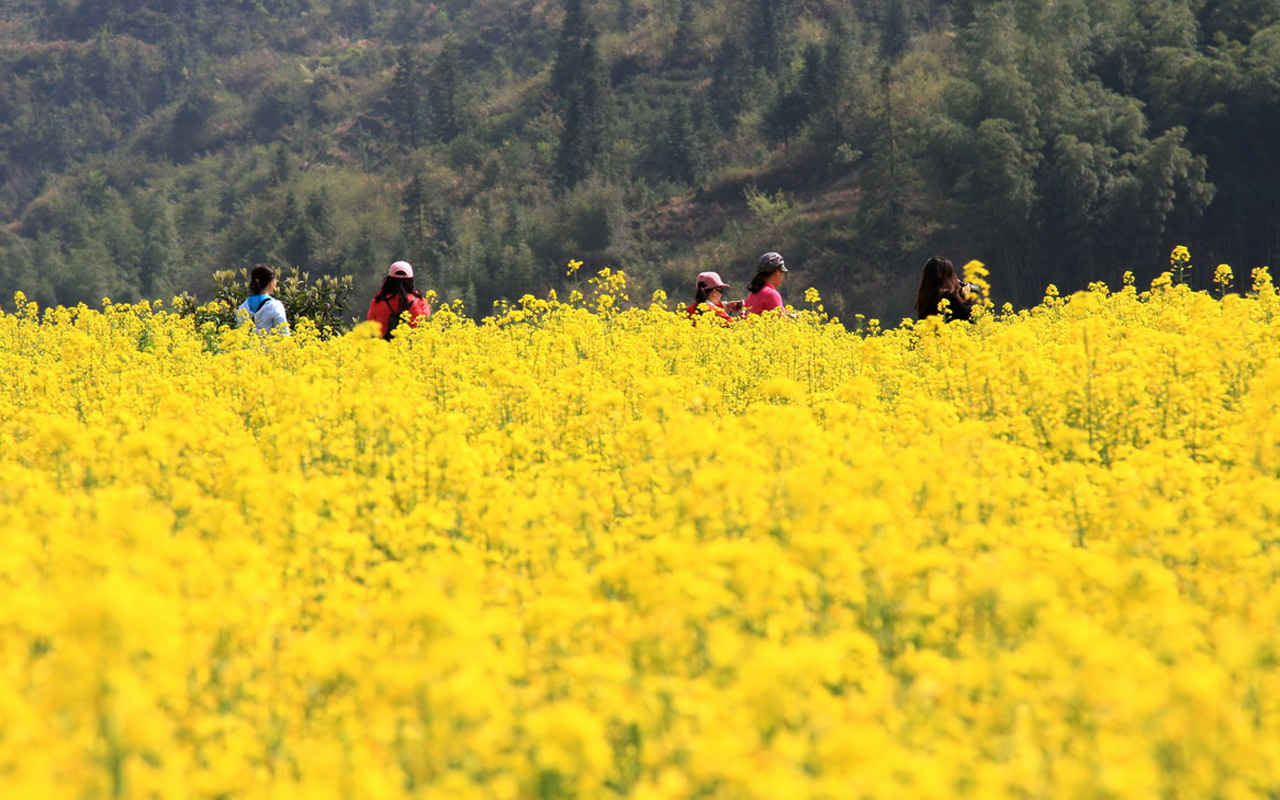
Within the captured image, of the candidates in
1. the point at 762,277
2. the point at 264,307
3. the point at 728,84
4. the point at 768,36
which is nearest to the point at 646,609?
the point at 264,307

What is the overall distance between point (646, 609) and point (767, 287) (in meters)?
8.76

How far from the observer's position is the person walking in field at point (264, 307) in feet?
37.6

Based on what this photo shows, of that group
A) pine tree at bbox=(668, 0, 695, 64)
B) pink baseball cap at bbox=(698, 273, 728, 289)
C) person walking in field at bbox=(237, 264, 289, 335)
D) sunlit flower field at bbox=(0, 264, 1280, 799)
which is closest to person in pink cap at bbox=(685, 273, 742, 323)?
pink baseball cap at bbox=(698, 273, 728, 289)

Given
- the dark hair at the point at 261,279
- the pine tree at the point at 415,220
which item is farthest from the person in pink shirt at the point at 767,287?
the pine tree at the point at 415,220

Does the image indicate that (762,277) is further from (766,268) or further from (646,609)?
(646,609)

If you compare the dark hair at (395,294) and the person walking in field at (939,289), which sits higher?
the dark hair at (395,294)

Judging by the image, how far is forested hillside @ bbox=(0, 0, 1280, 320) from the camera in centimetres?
3612

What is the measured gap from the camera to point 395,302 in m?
12.1

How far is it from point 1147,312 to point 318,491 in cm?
1020

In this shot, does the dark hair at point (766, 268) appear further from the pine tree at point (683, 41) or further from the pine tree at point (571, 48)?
the pine tree at point (683, 41)

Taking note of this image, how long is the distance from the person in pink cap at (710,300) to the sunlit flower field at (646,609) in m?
5.03

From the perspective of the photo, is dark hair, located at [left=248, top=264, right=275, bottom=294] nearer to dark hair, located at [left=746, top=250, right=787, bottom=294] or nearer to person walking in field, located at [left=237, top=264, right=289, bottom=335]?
person walking in field, located at [left=237, top=264, right=289, bottom=335]

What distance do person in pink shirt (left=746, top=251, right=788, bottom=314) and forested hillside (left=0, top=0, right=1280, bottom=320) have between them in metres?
25.3

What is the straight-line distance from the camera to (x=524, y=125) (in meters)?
72.7
